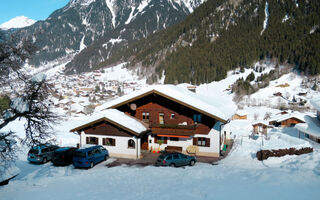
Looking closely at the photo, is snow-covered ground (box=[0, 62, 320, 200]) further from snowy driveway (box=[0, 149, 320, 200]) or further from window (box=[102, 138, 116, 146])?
window (box=[102, 138, 116, 146])

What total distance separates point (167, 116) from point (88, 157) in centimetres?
1018

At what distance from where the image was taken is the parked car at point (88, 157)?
2148 cm

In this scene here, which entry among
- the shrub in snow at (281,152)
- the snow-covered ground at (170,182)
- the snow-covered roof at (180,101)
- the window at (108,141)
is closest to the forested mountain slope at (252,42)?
the shrub in snow at (281,152)

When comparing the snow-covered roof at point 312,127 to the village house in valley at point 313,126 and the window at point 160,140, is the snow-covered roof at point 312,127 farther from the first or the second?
the window at point 160,140

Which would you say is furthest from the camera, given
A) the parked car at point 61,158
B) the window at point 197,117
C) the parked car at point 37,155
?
the window at point 197,117

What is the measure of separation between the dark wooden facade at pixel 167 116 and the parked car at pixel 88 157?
659 centimetres

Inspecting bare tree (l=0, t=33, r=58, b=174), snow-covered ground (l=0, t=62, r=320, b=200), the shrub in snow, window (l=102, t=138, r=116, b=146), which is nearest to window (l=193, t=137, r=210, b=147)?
snow-covered ground (l=0, t=62, r=320, b=200)

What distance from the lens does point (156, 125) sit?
89.6ft

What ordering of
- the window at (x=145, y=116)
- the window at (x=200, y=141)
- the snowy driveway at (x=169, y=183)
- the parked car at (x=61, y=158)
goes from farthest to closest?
the window at (x=145, y=116) < the window at (x=200, y=141) < the parked car at (x=61, y=158) < the snowy driveway at (x=169, y=183)

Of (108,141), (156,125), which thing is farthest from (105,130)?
(156,125)

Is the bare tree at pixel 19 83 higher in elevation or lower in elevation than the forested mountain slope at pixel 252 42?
lower

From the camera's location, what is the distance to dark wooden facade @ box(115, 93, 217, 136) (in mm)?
26203

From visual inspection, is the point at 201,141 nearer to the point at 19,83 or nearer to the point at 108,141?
the point at 108,141

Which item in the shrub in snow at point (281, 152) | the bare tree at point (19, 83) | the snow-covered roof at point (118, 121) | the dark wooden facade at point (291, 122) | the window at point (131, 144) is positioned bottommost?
the shrub in snow at point (281, 152)
